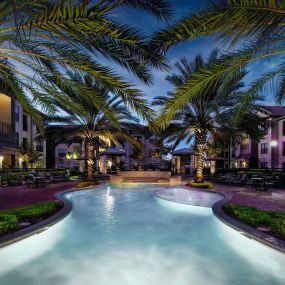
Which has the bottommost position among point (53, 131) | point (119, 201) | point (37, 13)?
point (119, 201)

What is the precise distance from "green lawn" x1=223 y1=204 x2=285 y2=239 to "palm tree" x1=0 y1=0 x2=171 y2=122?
4.59 m

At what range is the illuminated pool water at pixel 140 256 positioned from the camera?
5.66 meters

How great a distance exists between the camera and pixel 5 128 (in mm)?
25016

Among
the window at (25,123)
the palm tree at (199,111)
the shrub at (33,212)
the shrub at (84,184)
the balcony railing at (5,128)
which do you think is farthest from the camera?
the window at (25,123)

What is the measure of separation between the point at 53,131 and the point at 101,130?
4022 mm

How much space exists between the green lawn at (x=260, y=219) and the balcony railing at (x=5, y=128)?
71.5ft

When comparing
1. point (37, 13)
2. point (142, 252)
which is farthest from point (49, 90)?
point (142, 252)

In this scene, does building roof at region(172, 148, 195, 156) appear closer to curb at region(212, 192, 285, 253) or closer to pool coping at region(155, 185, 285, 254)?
pool coping at region(155, 185, 285, 254)

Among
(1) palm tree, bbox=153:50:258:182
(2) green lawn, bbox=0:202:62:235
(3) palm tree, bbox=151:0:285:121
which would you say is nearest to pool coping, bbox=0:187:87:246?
(2) green lawn, bbox=0:202:62:235

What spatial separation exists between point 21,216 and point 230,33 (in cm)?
777

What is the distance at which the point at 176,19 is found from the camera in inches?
236

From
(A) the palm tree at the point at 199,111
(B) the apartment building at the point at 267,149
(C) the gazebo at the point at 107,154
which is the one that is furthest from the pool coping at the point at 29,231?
(B) the apartment building at the point at 267,149

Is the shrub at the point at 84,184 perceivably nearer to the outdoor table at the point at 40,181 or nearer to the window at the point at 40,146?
the outdoor table at the point at 40,181

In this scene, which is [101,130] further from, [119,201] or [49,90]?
[49,90]
